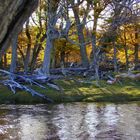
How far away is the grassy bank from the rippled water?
230 centimetres

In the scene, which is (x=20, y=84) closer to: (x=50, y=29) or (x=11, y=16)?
(x=50, y=29)

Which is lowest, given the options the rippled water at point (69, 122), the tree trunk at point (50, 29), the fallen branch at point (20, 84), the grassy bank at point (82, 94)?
the rippled water at point (69, 122)

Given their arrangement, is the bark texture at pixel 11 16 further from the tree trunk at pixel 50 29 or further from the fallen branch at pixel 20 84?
the tree trunk at pixel 50 29

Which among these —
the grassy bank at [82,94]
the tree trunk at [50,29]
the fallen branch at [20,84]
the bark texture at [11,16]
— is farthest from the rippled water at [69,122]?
the bark texture at [11,16]

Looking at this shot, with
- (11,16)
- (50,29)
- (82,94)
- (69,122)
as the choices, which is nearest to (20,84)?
(82,94)

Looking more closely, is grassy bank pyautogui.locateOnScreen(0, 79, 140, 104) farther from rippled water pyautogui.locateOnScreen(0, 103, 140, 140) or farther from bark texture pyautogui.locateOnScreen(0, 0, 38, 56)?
bark texture pyautogui.locateOnScreen(0, 0, 38, 56)

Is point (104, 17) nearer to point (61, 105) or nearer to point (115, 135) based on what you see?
point (61, 105)

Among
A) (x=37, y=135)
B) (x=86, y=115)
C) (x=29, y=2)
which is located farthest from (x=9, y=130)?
(x=29, y=2)

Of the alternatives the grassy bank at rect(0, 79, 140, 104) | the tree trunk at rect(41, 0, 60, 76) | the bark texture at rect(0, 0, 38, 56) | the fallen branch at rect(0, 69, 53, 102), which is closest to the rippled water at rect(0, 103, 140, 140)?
the grassy bank at rect(0, 79, 140, 104)

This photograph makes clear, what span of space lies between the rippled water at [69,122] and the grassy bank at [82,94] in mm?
2300

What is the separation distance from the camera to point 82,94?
96.2 ft

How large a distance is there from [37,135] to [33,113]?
6.24m

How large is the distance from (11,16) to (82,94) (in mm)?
26993

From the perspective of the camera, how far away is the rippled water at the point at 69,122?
15.2m
